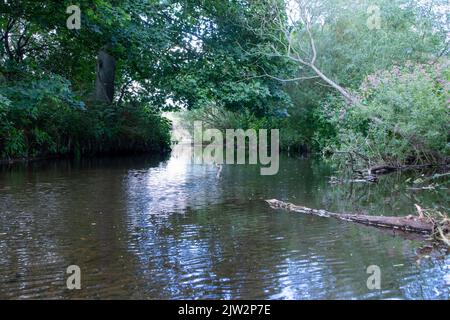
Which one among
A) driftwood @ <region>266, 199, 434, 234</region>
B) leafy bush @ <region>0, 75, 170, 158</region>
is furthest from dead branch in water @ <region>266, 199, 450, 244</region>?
leafy bush @ <region>0, 75, 170, 158</region>

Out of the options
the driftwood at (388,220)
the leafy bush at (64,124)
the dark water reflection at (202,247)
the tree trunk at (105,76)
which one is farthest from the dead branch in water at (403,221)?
the tree trunk at (105,76)

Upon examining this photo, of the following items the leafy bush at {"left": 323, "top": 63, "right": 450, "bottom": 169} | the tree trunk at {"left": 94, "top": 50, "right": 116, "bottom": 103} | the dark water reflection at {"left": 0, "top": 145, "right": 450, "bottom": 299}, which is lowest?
the dark water reflection at {"left": 0, "top": 145, "right": 450, "bottom": 299}

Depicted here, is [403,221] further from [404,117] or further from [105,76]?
[105,76]

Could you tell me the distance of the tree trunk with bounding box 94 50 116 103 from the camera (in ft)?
75.3

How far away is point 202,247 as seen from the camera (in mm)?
6133

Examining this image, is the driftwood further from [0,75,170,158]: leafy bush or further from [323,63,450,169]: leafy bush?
[0,75,170,158]: leafy bush

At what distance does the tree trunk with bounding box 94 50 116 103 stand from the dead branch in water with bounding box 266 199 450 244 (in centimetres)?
1674

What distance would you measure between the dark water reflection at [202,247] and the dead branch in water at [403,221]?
0.32 metres

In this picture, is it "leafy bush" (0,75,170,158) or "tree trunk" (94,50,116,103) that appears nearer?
"leafy bush" (0,75,170,158)

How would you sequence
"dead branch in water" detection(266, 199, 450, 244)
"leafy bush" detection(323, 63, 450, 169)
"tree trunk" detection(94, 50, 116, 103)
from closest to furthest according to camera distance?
"dead branch in water" detection(266, 199, 450, 244)
"leafy bush" detection(323, 63, 450, 169)
"tree trunk" detection(94, 50, 116, 103)

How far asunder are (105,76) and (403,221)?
1887 cm

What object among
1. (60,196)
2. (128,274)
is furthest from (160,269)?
(60,196)

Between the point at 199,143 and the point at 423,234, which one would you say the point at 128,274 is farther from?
the point at 199,143
